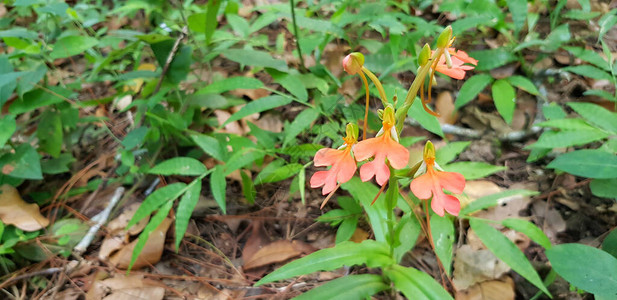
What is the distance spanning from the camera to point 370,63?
206cm

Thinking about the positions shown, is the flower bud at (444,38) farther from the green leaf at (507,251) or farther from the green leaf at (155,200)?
the green leaf at (155,200)

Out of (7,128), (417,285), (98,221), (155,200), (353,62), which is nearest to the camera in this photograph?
(353,62)

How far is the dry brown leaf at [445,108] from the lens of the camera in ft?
7.23

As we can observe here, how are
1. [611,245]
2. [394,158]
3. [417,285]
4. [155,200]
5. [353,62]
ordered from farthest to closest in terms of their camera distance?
[155,200], [611,245], [417,285], [353,62], [394,158]

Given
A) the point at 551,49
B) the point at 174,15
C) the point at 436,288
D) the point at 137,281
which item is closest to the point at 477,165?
the point at 436,288

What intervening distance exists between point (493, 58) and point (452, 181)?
4.71ft

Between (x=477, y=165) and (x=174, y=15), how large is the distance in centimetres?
217

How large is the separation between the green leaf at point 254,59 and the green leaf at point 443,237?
0.98 metres

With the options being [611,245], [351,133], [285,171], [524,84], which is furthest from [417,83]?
[524,84]

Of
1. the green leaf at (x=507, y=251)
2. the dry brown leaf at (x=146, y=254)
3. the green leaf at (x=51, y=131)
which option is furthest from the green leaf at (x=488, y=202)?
the green leaf at (x=51, y=131)

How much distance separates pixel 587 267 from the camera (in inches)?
48.0

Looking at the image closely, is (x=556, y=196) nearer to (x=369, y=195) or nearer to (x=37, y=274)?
(x=369, y=195)

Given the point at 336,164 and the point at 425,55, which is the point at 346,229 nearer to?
the point at 336,164

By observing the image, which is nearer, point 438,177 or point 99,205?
point 438,177
